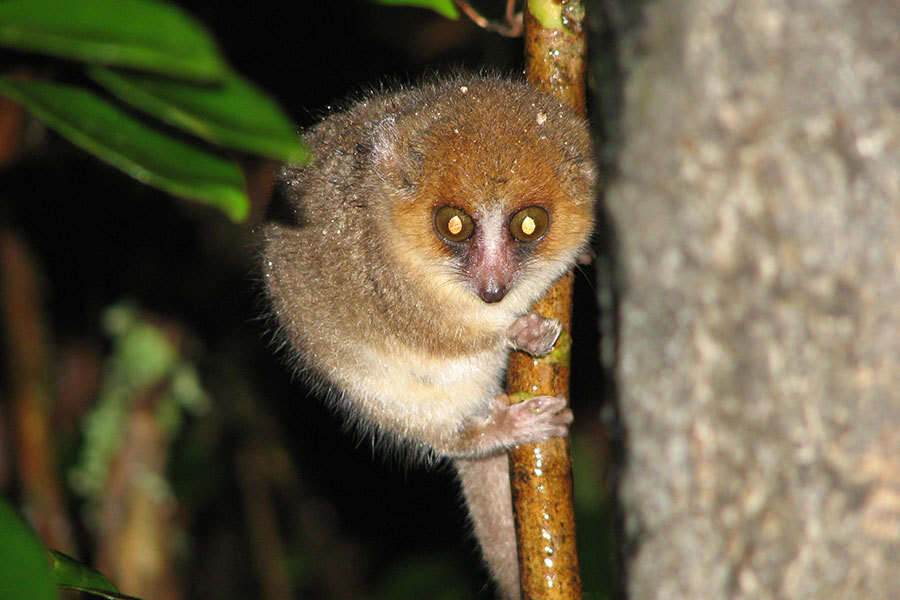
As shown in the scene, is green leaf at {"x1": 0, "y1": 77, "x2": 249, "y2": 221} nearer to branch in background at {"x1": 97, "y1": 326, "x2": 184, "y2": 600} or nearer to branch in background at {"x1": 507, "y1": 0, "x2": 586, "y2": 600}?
branch in background at {"x1": 507, "y1": 0, "x2": 586, "y2": 600}

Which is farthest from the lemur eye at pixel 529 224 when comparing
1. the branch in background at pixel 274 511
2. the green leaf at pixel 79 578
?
the branch in background at pixel 274 511

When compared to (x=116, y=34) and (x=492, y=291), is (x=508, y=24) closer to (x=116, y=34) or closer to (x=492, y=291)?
(x=492, y=291)

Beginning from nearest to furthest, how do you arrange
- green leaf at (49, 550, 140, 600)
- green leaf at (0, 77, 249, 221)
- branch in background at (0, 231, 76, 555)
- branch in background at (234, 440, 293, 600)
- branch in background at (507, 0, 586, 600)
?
green leaf at (0, 77, 249, 221)
green leaf at (49, 550, 140, 600)
branch in background at (507, 0, 586, 600)
branch in background at (0, 231, 76, 555)
branch in background at (234, 440, 293, 600)

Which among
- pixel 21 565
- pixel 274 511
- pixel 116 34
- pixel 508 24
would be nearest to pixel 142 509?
pixel 274 511

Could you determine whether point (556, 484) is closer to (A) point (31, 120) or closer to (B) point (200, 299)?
(B) point (200, 299)

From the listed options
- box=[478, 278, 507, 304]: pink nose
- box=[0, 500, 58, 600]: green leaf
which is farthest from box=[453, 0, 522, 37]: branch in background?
box=[0, 500, 58, 600]: green leaf

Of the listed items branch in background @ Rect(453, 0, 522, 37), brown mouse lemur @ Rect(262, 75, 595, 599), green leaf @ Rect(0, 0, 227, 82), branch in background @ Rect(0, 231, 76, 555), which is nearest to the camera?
green leaf @ Rect(0, 0, 227, 82)

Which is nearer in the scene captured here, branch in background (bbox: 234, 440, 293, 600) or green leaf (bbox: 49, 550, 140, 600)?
green leaf (bbox: 49, 550, 140, 600)
